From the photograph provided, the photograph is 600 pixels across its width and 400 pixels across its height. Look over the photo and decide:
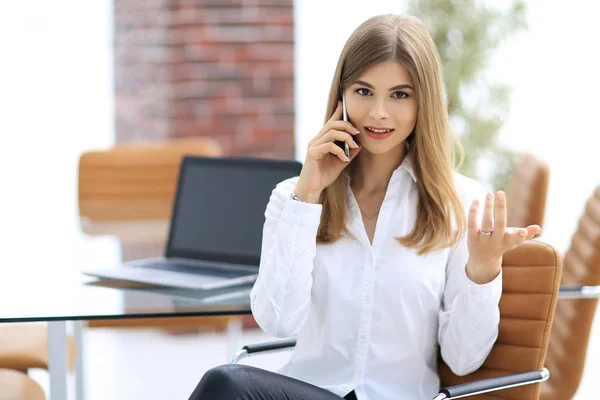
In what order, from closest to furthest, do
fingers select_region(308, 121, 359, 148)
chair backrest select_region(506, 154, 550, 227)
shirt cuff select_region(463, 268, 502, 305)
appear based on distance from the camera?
shirt cuff select_region(463, 268, 502, 305), fingers select_region(308, 121, 359, 148), chair backrest select_region(506, 154, 550, 227)

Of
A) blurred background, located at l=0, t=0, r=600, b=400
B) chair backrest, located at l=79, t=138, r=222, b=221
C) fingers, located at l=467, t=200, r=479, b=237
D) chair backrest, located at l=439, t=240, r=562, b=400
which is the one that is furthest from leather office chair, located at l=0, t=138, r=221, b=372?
fingers, located at l=467, t=200, r=479, b=237

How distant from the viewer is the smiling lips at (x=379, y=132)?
180cm

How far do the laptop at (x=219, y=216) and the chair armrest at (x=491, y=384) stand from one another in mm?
685

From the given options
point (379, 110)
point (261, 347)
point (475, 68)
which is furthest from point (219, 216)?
point (475, 68)

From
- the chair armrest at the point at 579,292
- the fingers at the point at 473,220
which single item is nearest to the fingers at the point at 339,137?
the fingers at the point at 473,220

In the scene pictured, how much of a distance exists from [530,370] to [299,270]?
0.50 meters

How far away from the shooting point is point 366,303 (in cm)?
180

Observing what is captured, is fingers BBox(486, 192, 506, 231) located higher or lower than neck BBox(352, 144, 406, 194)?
lower

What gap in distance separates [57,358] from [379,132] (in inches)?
32.6

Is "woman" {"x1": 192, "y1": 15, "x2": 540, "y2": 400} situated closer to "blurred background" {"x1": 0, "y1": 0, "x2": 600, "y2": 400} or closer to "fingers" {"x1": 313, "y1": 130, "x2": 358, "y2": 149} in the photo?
"fingers" {"x1": 313, "y1": 130, "x2": 358, "y2": 149}

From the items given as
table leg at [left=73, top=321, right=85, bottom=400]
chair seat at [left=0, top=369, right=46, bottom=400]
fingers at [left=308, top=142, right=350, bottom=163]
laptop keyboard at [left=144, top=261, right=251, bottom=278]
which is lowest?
table leg at [left=73, top=321, right=85, bottom=400]

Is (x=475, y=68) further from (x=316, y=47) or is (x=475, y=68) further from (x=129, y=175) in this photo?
(x=129, y=175)

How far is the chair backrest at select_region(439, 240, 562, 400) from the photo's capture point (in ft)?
5.79

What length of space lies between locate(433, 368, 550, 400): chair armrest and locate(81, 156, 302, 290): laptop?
685 mm
